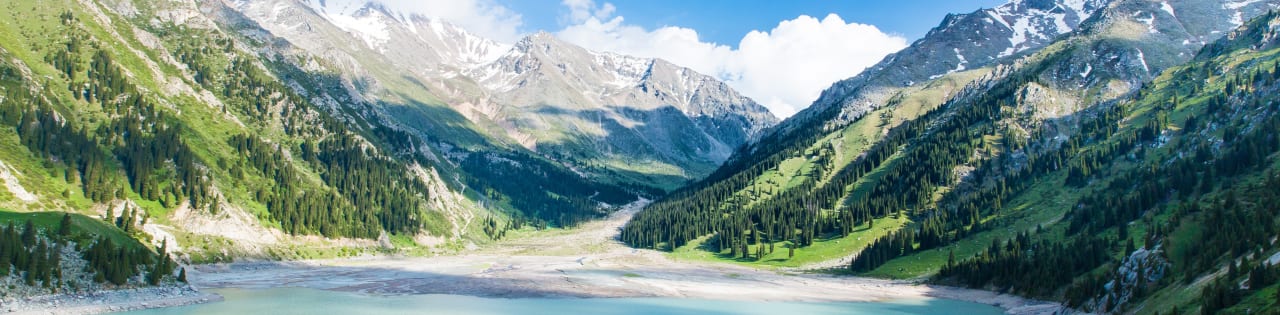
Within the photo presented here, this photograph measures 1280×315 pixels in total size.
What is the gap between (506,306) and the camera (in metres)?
71.9

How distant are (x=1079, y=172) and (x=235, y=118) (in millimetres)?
155321

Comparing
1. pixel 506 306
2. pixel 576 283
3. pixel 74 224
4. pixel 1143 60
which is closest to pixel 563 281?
pixel 576 283

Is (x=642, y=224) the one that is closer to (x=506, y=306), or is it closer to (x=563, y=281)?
(x=563, y=281)

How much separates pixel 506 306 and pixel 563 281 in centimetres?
2712

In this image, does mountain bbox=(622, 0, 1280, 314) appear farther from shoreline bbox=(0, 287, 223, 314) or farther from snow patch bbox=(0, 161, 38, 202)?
snow patch bbox=(0, 161, 38, 202)

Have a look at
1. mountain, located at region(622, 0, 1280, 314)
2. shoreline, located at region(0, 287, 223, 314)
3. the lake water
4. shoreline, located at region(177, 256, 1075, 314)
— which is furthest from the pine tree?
mountain, located at region(622, 0, 1280, 314)

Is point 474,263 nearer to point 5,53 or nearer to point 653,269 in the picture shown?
point 653,269

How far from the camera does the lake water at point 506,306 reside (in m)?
61.0

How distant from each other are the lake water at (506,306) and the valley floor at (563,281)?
417cm

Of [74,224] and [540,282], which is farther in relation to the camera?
[540,282]

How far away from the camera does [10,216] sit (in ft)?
194

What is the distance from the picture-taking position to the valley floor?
83.2 m

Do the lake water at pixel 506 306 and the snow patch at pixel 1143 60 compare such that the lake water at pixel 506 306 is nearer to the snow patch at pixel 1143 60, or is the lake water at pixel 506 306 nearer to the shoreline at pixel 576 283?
the shoreline at pixel 576 283

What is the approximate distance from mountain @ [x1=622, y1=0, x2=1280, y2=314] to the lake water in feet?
48.1
